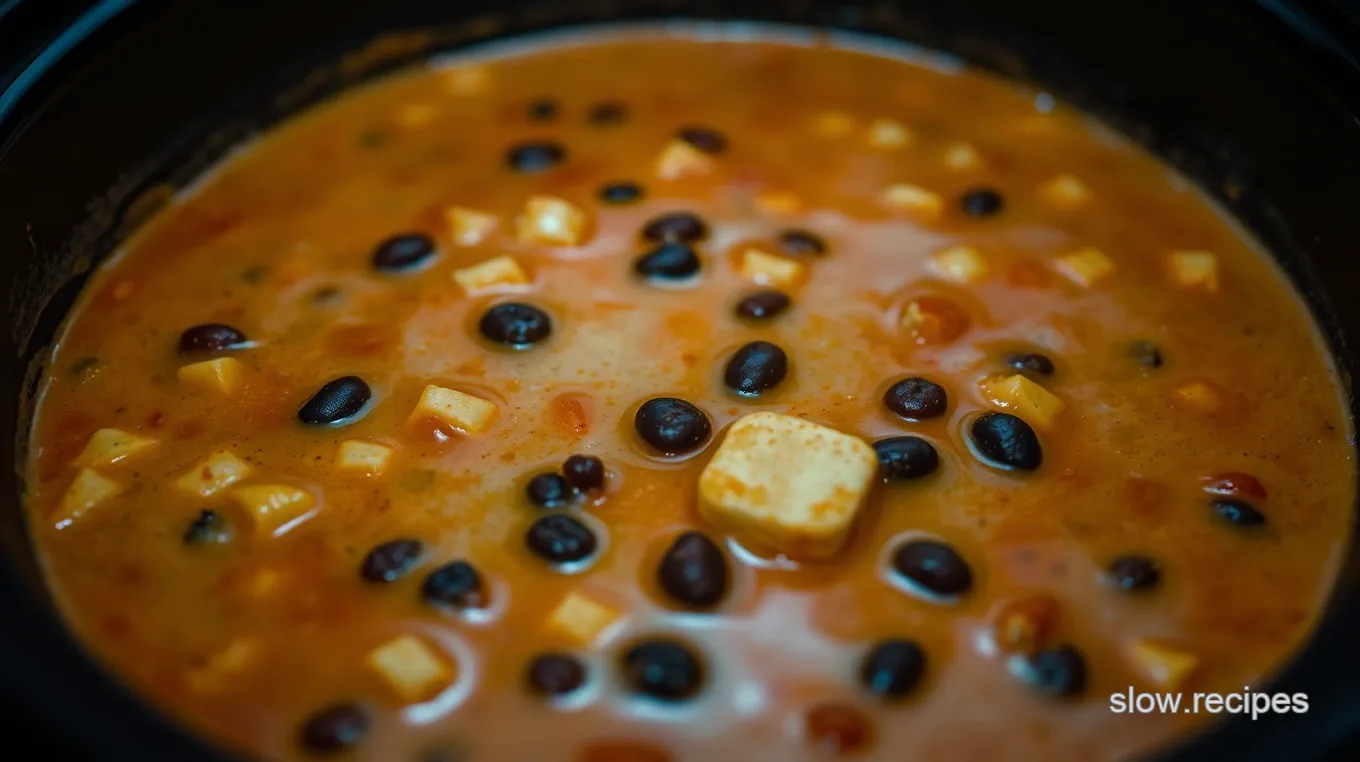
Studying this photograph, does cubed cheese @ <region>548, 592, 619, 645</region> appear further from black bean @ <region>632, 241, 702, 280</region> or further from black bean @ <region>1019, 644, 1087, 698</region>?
black bean @ <region>632, 241, 702, 280</region>

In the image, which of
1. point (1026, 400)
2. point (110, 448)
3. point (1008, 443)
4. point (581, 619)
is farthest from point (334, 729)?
point (1026, 400)

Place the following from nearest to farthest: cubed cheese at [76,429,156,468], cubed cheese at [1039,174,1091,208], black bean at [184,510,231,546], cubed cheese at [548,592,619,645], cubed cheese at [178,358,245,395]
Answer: cubed cheese at [548,592,619,645] → black bean at [184,510,231,546] → cubed cheese at [76,429,156,468] → cubed cheese at [178,358,245,395] → cubed cheese at [1039,174,1091,208]

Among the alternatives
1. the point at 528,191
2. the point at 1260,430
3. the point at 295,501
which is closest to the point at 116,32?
the point at 528,191

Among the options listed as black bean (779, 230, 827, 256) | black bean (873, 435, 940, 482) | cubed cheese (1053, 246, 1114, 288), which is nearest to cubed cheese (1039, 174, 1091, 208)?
cubed cheese (1053, 246, 1114, 288)

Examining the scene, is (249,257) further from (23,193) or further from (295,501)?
(295,501)

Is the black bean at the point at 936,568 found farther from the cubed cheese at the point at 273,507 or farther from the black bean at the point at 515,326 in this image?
the cubed cheese at the point at 273,507

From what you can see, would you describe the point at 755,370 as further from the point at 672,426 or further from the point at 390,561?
the point at 390,561
